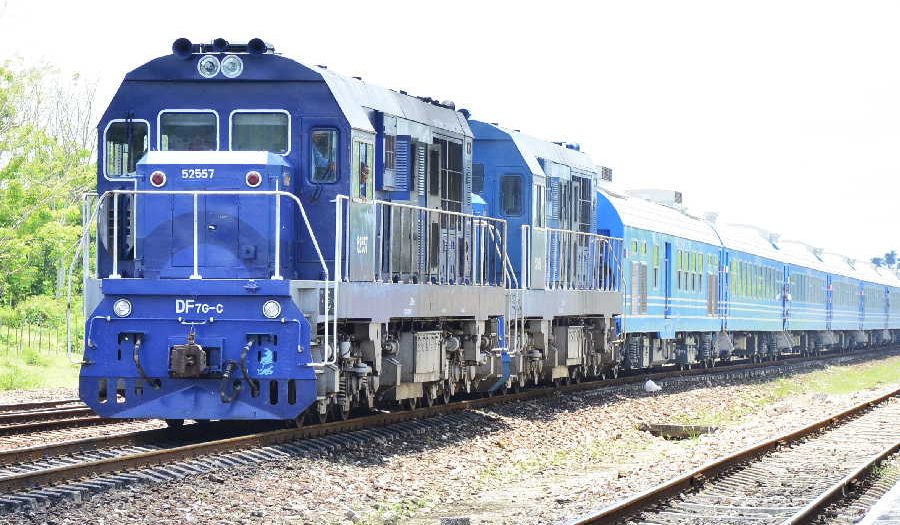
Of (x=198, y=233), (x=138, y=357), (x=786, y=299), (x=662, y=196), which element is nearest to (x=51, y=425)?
(x=138, y=357)

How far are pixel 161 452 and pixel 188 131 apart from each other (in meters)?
3.87

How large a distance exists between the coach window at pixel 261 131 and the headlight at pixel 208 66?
488 millimetres

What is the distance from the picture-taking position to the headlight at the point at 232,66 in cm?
1395

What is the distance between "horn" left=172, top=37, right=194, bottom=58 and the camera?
46.1 feet

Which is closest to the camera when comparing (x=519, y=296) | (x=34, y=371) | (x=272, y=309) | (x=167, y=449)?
(x=167, y=449)

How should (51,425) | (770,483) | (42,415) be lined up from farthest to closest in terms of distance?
(42,415), (51,425), (770,483)

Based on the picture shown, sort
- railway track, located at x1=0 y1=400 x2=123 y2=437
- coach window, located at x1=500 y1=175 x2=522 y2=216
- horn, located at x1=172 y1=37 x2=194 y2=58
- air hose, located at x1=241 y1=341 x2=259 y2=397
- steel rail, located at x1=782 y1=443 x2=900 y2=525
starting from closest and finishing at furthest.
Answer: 1. steel rail, located at x1=782 y1=443 x2=900 y2=525
2. air hose, located at x1=241 y1=341 x2=259 y2=397
3. horn, located at x1=172 y1=37 x2=194 y2=58
4. railway track, located at x1=0 y1=400 x2=123 y2=437
5. coach window, located at x1=500 y1=175 x2=522 y2=216

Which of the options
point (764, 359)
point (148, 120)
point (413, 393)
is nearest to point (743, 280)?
point (764, 359)

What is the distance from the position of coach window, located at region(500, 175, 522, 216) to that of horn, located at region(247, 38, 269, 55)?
715cm

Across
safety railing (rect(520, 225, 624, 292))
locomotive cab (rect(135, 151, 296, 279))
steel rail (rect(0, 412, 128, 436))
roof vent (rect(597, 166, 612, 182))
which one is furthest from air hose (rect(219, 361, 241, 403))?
roof vent (rect(597, 166, 612, 182))

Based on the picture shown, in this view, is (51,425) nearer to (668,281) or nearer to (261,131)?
(261,131)

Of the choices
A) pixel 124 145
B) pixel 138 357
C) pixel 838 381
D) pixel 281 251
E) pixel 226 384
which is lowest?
pixel 838 381

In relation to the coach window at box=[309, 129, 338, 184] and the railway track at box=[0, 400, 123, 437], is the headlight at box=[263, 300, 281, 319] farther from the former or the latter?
the railway track at box=[0, 400, 123, 437]

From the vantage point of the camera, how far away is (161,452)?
11.5 meters
